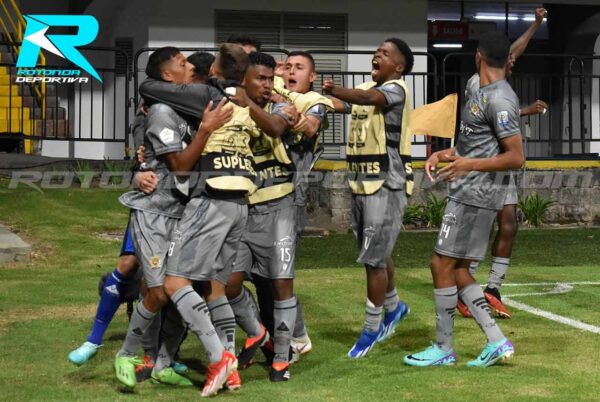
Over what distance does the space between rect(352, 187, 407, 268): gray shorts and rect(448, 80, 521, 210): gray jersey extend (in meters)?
0.57

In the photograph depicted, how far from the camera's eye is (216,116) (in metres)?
7.08

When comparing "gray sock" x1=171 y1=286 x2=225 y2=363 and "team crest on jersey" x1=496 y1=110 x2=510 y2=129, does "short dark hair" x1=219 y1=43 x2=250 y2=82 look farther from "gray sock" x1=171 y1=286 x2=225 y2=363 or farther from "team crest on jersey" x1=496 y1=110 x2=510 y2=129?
"team crest on jersey" x1=496 y1=110 x2=510 y2=129

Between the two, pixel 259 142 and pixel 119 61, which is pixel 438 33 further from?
pixel 259 142

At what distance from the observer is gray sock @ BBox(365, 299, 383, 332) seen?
8508 mm

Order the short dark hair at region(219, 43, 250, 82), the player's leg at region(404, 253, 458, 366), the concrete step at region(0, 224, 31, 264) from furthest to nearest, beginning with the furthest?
the concrete step at region(0, 224, 31, 264) → the player's leg at region(404, 253, 458, 366) → the short dark hair at region(219, 43, 250, 82)

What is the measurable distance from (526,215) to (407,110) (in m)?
9.55

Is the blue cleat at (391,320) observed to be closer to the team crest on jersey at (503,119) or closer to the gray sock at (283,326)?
the gray sock at (283,326)

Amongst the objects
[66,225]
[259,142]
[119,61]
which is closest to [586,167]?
[66,225]

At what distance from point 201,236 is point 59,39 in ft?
53.5

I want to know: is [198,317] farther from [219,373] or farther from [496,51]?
[496,51]

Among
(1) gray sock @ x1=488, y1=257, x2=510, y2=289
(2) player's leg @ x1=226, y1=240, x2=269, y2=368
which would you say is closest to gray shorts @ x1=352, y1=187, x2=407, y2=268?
(2) player's leg @ x1=226, y1=240, x2=269, y2=368

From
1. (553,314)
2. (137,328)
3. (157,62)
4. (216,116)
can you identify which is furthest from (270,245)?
(553,314)

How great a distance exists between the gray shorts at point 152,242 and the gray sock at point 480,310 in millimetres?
2134

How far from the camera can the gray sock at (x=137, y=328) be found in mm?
7355
